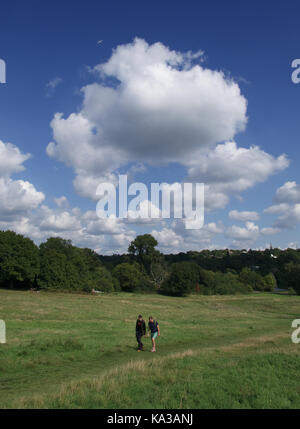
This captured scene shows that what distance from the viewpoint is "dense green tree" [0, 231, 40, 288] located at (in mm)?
65625

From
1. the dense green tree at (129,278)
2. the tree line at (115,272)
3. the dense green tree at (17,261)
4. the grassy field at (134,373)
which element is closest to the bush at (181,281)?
the tree line at (115,272)

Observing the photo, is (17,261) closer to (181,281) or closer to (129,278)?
(129,278)

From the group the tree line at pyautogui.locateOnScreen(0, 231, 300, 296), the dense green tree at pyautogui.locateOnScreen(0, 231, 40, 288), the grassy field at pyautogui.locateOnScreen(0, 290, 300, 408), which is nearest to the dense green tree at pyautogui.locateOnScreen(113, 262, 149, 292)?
the tree line at pyautogui.locateOnScreen(0, 231, 300, 296)

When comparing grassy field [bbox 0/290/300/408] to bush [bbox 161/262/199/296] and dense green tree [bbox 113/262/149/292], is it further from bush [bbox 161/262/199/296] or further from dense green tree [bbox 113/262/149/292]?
dense green tree [bbox 113/262/149/292]

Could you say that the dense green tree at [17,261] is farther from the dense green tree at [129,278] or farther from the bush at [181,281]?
the bush at [181,281]

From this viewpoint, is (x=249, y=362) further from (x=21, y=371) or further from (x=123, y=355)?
(x=21, y=371)

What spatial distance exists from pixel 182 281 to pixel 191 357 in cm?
7029

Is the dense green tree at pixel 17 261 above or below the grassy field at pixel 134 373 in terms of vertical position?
above

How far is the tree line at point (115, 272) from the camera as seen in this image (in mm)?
67562

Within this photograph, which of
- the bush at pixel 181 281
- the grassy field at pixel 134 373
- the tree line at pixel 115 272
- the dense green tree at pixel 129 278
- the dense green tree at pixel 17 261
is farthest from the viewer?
the dense green tree at pixel 129 278

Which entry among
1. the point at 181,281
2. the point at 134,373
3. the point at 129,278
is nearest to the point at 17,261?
the point at 129,278
